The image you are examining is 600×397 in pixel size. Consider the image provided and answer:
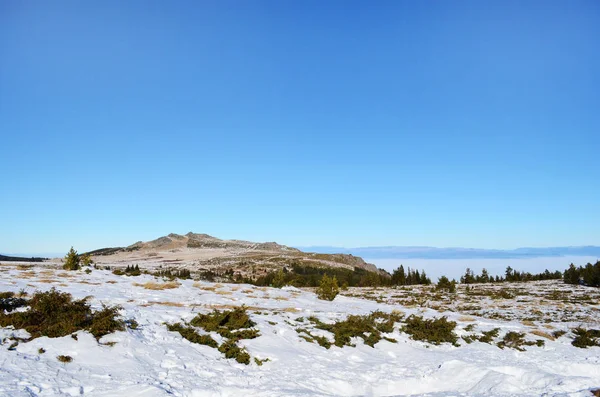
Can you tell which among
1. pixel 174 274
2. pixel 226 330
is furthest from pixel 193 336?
pixel 174 274

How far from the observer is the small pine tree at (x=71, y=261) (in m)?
41.6

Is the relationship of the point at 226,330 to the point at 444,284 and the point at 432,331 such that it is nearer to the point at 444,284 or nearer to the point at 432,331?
the point at 432,331

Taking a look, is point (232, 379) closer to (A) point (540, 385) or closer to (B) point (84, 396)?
(B) point (84, 396)

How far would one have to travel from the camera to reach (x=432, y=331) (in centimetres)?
1831

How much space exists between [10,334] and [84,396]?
4763mm

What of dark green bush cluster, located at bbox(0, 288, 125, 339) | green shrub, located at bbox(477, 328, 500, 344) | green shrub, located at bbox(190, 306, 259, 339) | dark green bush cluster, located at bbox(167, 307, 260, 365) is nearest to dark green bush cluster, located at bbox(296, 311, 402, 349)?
green shrub, located at bbox(190, 306, 259, 339)

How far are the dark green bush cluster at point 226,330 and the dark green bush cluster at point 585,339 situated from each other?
15.3m

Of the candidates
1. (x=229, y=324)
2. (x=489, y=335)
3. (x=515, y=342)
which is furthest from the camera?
(x=489, y=335)

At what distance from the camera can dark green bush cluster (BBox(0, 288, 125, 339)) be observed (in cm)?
1201

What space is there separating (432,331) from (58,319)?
1588 centimetres

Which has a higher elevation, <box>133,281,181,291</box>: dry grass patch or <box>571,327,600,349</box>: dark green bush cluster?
<box>133,281,181,291</box>: dry grass patch

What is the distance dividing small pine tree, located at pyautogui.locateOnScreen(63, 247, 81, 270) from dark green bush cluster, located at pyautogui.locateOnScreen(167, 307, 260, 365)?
106 ft

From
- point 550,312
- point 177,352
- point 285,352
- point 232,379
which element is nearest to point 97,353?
point 177,352

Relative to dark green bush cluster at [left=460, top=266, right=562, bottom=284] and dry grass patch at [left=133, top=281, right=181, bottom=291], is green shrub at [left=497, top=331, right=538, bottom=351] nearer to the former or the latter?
dry grass patch at [left=133, top=281, right=181, bottom=291]
